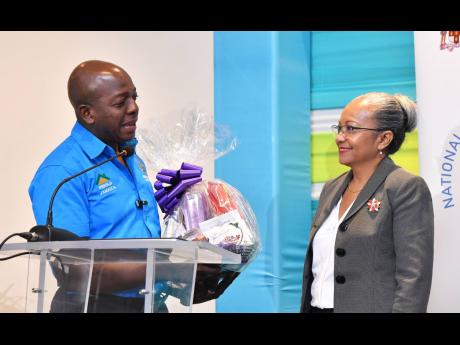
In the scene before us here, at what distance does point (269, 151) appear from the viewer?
11.2 feet

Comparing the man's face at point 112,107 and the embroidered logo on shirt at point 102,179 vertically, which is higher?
the man's face at point 112,107

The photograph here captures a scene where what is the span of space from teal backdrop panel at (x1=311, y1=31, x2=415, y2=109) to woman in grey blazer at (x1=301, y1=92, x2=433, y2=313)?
842mm

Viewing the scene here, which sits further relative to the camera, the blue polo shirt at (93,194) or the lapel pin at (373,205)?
the lapel pin at (373,205)

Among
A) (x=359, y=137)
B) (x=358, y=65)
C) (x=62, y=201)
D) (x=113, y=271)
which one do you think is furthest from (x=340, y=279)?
(x=358, y=65)

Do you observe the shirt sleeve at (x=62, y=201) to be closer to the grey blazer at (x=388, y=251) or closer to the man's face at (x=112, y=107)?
the man's face at (x=112, y=107)

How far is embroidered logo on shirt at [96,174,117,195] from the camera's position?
213cm

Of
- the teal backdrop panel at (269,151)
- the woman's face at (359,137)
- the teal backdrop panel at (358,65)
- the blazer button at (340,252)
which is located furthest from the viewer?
the teal backdrop panel at (358,65)

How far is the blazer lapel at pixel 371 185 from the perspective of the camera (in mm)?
2521

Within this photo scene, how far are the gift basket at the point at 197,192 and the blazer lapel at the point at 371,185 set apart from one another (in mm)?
423

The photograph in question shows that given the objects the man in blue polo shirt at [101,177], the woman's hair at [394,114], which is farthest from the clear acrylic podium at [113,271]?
the woman's hair at [394,114]

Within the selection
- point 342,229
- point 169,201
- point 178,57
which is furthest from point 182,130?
point 178,57

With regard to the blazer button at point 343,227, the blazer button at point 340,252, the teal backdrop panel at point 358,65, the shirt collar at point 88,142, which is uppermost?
the teal backdrop panel at point 358,65

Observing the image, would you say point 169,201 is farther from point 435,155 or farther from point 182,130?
point 435,155

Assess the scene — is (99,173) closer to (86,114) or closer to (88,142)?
(88,142)
